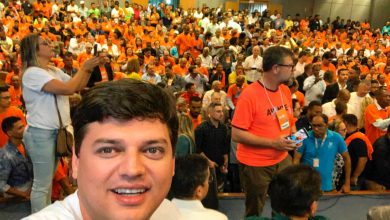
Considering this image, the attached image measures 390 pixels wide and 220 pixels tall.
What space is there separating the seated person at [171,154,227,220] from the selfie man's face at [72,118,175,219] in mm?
1253

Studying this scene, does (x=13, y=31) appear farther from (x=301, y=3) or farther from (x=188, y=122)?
(x=301, y=3)

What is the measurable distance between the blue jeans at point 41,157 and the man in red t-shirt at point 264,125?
1.18 metres

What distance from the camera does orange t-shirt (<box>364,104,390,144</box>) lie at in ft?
16.7

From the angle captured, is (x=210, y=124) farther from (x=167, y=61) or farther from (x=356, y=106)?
(x=167, y=61)

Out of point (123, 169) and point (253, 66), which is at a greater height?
point (123, 169)

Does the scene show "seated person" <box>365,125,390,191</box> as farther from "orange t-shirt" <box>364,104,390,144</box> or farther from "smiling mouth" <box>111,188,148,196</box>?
"smiling mouth" <box>111,188,148,196</box>

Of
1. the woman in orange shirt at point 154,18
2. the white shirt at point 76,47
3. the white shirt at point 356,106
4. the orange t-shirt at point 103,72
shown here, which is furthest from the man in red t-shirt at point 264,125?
the woman in orange shirt at point 154,18

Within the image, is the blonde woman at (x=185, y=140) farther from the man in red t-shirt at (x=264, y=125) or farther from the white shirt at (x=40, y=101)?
the white shirt at (x=40, y=101)

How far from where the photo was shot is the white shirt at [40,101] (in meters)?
2.47

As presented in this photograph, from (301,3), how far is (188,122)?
1969 cm

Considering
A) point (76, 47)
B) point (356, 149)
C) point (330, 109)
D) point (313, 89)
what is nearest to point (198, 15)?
point (76, 47)

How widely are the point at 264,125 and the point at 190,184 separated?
73cm

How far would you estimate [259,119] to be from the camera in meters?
2.69

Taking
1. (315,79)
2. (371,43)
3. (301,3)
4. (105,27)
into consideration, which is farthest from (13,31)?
(301,3)
